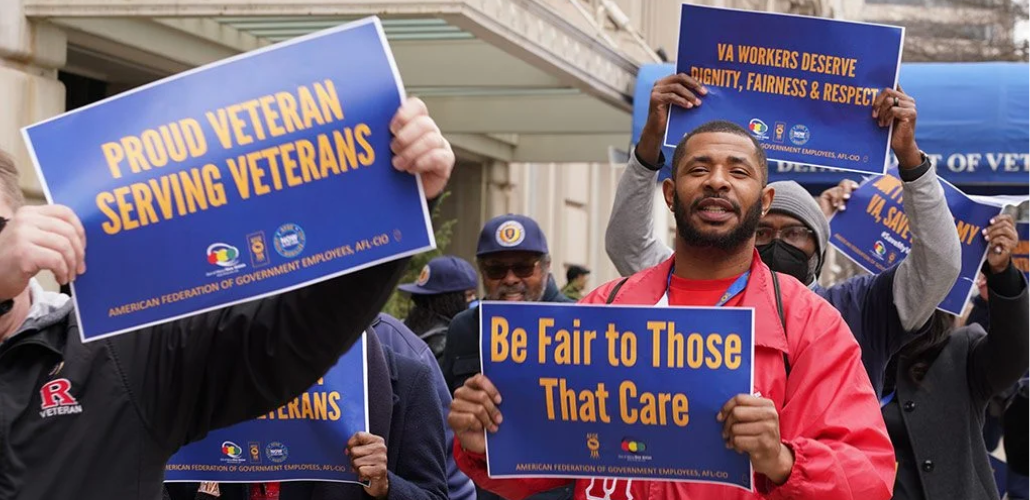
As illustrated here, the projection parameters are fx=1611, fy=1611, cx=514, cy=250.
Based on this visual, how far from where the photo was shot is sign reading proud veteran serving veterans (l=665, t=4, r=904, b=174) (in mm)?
4824

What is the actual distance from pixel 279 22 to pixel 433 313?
346 centimetres

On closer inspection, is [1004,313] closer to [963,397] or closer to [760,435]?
[963,397]

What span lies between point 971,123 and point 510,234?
196 inches

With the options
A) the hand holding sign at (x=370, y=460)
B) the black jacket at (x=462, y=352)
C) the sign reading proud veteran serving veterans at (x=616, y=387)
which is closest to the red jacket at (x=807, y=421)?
the sign reading proud veteran serving veterans at (x=616, y=387)

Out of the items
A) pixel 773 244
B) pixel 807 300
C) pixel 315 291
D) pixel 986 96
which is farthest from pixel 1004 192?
pixel 315 291

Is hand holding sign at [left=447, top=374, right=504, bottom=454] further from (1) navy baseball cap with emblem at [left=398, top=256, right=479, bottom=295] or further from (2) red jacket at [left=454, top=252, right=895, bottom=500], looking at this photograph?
(1) navy baseball cap with emblem at [left=398, top=256, right=479, bottom=295]

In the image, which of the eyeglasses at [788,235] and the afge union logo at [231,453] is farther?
the eyeglasses at [788,235]

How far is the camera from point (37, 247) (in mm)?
2430

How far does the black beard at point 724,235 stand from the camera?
11.7 feet

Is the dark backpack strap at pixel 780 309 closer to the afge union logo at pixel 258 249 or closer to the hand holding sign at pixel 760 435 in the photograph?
the hand holding sign at pixel 760 435

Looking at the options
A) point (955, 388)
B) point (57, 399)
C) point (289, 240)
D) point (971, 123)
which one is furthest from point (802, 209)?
point (971, 123)

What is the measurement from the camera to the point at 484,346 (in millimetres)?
3322

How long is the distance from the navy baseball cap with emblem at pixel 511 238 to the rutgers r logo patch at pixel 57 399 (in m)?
4.40

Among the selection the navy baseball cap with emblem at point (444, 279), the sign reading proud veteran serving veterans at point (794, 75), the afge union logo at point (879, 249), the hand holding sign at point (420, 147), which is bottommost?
the navy baseball cap with emblem at point (444, 279)
